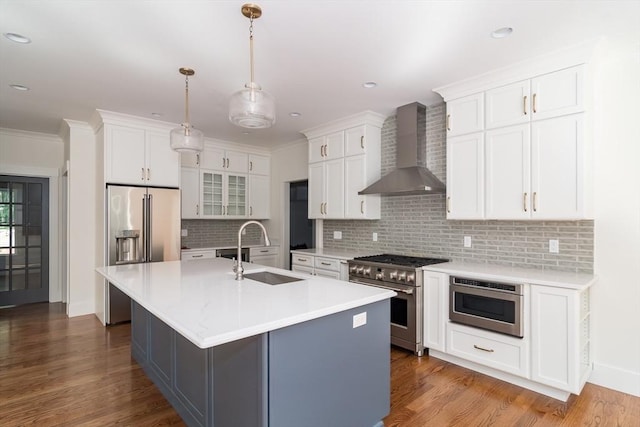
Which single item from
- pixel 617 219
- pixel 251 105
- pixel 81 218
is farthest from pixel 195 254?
pixel 617 219

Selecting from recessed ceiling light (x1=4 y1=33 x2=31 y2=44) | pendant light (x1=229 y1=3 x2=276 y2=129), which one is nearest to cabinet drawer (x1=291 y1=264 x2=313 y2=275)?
pendant light (x1=229 y1=3 x2=276 y2=129)

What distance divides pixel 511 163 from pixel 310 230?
374 cm

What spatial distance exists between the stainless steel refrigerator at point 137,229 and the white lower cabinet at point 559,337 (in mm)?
4150

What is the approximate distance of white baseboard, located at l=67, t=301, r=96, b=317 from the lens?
461 centimetres

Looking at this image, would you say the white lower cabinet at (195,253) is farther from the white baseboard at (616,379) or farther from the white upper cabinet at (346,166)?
the white baseboard at (616,379)

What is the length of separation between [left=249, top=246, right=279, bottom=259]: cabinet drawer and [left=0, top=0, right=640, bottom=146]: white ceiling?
2.65 metres

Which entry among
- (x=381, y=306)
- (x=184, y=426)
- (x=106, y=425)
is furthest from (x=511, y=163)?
(x=106, y=425)

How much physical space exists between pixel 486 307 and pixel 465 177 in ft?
3.93

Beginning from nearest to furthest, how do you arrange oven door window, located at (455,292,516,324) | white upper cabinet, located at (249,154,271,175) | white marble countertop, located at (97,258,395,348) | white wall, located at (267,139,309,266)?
1. white marble countertop, located at (97,258,395,348)
2. oven door window, located at (455,292,516,324)
3. white wall, located at (267,139,309,266)
4. white upper cabinet, located at (249,154,271,175)

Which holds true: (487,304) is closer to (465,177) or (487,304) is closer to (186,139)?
(465,177)

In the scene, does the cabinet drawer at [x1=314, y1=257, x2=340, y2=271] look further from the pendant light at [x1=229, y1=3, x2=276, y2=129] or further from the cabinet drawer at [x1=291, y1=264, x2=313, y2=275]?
the pendant light at [x1=229, y1=3, x2=276, y2=129]

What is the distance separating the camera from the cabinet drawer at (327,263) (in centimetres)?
421

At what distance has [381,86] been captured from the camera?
11.0 feet

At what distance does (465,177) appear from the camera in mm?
3279
